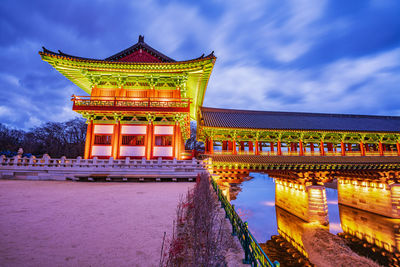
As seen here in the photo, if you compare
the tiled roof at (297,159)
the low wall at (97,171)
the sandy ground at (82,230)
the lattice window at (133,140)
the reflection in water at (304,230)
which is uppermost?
the lattice window at (133,140)

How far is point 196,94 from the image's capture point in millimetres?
24547

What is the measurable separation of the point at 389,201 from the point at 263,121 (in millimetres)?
15161

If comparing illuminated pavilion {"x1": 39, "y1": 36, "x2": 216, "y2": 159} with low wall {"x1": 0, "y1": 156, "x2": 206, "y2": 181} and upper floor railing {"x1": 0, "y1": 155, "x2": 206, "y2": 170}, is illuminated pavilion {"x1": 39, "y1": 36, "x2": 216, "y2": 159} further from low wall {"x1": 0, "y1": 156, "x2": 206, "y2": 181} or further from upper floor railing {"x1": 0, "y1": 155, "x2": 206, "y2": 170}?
low wall {"x1": 0, "y1": 156, "x2": 206, "y2": 181}

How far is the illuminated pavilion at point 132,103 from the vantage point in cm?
1747

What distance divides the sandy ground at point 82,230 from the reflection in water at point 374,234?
17.8 m

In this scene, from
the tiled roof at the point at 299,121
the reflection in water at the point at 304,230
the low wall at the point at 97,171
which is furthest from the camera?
the tiled roof at the point at 299,121

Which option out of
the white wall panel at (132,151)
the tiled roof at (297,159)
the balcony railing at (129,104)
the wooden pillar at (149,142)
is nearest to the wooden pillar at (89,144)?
the balcony railing at (129,104)

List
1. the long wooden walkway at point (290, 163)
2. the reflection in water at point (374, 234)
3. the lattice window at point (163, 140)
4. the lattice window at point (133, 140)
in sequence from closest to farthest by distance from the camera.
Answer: the reflection in water at point (374, 234), the long wooden walkway at point (290, 163), the lattice window at point (133, 140), the lattice window at point (163, 140)

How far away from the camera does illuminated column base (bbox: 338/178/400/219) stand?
725 inches

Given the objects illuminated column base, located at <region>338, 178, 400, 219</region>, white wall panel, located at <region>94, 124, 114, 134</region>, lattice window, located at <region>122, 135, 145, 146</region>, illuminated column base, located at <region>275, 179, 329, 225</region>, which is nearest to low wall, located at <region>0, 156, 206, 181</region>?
lattice window, located at <region>122, 135, 145, 146</region>

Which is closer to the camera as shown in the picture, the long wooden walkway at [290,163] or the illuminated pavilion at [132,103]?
the long wooden walkway at [290,163]

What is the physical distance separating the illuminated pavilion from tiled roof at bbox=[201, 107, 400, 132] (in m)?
4.92

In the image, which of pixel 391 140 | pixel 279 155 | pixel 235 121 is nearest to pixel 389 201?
pixel 391 140

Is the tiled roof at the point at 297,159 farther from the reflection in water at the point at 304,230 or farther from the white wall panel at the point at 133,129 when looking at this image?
the white wall panel at the point at 133,129
